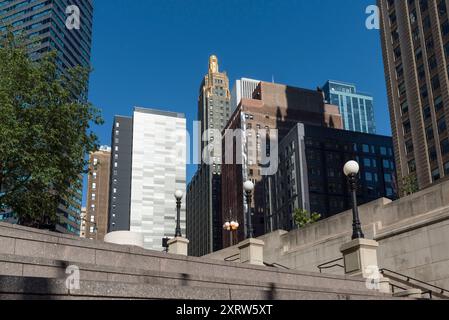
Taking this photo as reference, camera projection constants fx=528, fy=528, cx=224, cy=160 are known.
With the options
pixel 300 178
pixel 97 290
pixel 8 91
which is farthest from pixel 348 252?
pixel 300 178

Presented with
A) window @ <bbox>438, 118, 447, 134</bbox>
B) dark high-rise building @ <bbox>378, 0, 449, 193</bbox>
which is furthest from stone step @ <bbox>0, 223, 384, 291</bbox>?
window @ <bbox>438, 118, 447, 134</bbox>

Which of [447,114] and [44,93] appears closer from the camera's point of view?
[44,93]

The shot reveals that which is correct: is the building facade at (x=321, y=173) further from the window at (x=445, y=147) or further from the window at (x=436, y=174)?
the window at (x=445, y=147)

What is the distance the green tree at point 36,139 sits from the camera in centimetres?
2220

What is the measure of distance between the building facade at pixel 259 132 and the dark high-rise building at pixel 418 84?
4807 cm

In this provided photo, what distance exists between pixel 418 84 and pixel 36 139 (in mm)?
74746

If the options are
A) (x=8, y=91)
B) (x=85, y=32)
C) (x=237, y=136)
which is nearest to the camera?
(x=8, y=91)

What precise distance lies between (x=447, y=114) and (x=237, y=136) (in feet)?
279

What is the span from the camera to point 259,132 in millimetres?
153000

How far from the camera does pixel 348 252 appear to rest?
1691 centimetres

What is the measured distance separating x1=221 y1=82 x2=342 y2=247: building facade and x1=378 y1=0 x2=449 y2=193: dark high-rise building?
4807 cm

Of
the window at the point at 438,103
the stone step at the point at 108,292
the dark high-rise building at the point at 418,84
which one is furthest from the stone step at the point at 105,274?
the window at the point at 438,103

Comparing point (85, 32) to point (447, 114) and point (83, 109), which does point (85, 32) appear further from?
point (83, 109)

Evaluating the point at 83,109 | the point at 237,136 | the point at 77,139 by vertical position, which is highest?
the point at 237,136
